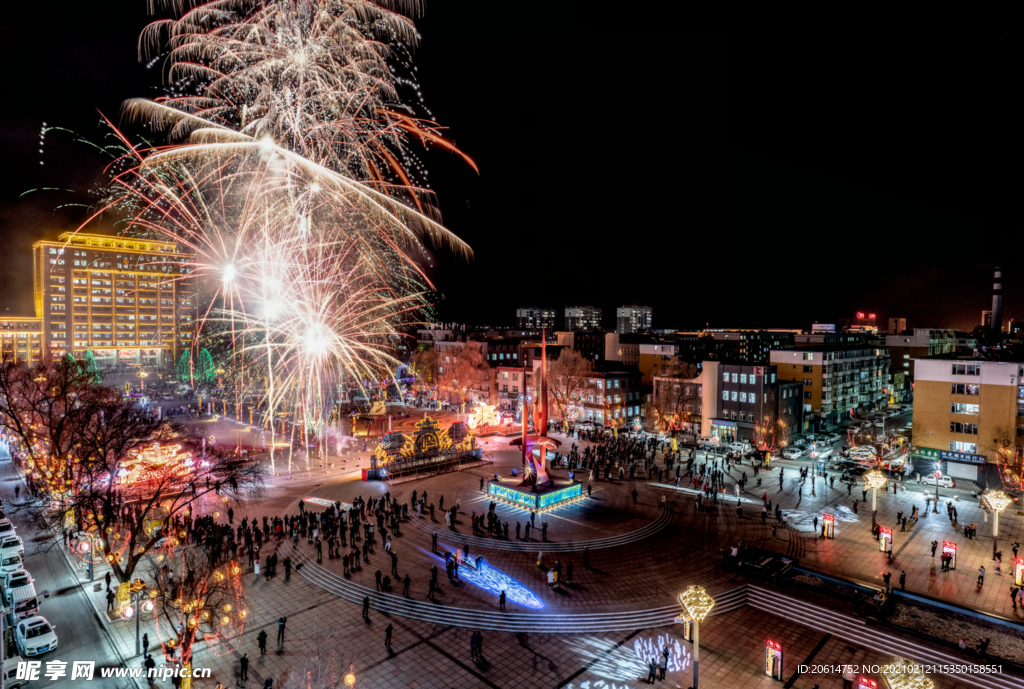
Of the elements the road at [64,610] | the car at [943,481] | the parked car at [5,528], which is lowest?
the road at [64,610]

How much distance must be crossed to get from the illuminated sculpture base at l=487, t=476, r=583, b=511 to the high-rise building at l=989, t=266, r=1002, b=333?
349 ft

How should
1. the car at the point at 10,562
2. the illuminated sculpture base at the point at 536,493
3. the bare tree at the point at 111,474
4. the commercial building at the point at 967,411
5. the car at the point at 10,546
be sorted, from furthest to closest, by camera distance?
the commercial building at the point at 967,411, the illuminated sculpture base at the point at 536,493, the car at the point at 10,546, the car at the point at 10,562, the bare tree at the point at 111,474

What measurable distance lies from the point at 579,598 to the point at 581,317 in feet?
568

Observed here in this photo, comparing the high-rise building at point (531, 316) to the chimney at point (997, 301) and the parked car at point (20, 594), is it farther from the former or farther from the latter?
the parked car at point (20, 594)

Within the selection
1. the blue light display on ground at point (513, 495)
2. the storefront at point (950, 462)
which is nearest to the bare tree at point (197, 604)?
the blue light display on ground at point (513, 495)

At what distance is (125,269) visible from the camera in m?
107

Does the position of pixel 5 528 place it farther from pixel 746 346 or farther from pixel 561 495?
pixel 746 346

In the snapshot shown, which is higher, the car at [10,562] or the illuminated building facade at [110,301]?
the illuminated building facade at [110,301]

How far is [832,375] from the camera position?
192 ft

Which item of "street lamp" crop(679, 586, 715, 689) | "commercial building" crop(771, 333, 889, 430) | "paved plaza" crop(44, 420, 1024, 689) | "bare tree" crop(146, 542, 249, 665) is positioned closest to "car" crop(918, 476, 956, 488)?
"paved plaza" crop(44, 420, 1024, 689)

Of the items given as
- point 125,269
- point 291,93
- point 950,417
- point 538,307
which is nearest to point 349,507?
point 291,93

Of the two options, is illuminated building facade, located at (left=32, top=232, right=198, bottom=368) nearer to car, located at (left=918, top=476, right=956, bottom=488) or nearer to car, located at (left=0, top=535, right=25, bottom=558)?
car, located at (left=0, top=535, right=25, bottom=558)

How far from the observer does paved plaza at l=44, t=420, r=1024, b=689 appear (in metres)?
16.8

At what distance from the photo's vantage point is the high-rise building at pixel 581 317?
18950cm
